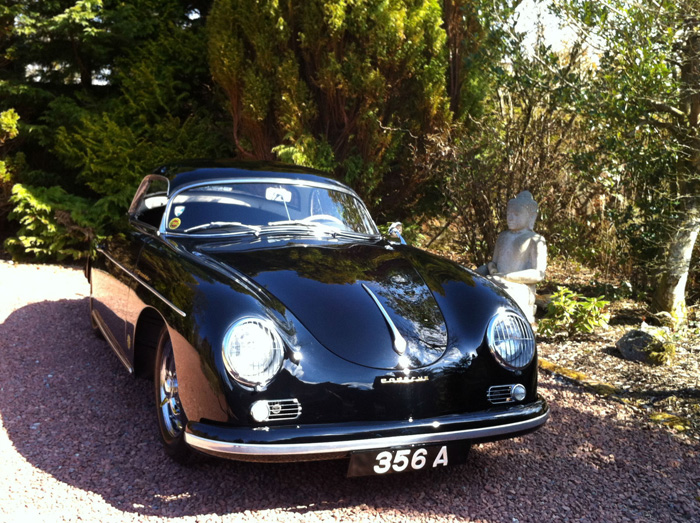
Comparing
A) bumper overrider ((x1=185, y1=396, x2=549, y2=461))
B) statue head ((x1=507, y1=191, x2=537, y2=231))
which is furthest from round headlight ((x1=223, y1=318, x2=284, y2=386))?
statue head ((x1=507, y1=191, x2=537, y2=231))

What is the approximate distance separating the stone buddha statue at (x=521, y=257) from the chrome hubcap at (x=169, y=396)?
3282mm

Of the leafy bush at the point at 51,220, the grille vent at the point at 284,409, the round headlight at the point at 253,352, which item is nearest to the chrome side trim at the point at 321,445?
the grille vent at the point at 284,409

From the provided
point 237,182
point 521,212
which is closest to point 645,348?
point 521,212

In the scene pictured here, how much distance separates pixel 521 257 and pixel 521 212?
41 cm

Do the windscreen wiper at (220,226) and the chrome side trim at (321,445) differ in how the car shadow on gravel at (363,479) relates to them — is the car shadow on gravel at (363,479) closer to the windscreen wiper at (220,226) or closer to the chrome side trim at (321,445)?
the chrome side trim at (321,445)

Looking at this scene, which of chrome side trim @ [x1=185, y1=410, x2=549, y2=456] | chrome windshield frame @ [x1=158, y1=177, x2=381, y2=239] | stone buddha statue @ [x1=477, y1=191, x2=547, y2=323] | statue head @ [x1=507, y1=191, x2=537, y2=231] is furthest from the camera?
statue head @ [x1=507, y1=191, x2=537, y2=231]

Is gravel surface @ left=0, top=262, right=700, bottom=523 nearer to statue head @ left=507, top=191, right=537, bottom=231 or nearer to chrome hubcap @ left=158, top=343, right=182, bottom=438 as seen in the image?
chrome hubcap @ left=158, top=343, right=182, bottom=438

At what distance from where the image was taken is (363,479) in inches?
125

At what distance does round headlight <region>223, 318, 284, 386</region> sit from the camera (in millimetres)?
2648

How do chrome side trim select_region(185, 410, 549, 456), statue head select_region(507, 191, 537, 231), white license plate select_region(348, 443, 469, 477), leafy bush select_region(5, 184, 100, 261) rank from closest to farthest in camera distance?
chrome side trim select_region(185, 410, 549, 456)
white license plate select_region(348, 443, 469, 477)
statue head select_region(507, 191, 537, 231)
leafy bush select_region(5, 184, 100, 261)

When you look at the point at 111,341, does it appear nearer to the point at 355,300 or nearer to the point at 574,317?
the point at 355,300

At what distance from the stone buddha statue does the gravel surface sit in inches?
59.5

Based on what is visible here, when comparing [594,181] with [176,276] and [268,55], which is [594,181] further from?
[176,276]

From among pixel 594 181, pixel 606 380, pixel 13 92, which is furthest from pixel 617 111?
pixel 13 92
